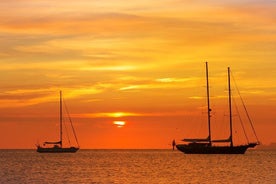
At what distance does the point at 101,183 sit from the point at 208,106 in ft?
252

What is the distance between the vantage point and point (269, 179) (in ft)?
310

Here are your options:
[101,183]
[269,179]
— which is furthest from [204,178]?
[101,183]

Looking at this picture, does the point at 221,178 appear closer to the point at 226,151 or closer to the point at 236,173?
the point at 236,173

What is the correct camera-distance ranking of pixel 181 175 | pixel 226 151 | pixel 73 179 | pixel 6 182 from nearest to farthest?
pixel 6 182 < pixel 73 179 < pixel 181 175 < pixel 226 151

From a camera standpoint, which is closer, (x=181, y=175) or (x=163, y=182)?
(x=163, y=182)

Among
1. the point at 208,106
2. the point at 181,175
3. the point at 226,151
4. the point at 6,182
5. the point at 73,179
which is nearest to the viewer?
the point at 6,182

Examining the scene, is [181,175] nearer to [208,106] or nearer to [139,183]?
[139,183]

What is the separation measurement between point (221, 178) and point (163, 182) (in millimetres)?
10375

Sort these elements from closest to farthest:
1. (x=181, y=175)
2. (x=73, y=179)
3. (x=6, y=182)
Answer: (x=6, y=182), (x=73, y=179), (x=181, y=175)

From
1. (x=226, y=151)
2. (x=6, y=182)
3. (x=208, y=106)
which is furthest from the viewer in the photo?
(x=226, y=151)

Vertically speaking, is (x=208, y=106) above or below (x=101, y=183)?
above

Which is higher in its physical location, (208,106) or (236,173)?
(208,106)

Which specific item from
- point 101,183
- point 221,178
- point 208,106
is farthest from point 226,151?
point 101,183

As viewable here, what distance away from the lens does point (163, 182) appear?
303 ft
